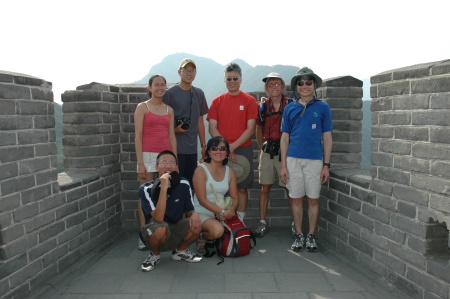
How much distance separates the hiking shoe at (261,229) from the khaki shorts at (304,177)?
866mm

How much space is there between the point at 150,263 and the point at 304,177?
6.55 ft

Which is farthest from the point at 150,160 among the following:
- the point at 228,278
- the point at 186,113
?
the point at 228,278

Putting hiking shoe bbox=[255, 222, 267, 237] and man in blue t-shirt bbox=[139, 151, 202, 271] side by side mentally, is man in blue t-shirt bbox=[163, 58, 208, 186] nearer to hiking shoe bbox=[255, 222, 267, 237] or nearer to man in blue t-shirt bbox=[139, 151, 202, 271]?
man in blue t-shirt bbox=[139, 151, 202, 271]

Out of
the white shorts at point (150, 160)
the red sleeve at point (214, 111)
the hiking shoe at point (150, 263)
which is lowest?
the hiking shoe at point (150, 263)

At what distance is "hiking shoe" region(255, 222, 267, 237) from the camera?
5062 mm

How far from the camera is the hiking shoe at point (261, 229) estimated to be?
16.6ft

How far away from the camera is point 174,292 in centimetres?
343

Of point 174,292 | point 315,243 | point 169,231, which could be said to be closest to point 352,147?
point 315,243

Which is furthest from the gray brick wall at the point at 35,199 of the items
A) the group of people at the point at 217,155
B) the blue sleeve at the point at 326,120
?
the blue sleeve at the point at 326,120

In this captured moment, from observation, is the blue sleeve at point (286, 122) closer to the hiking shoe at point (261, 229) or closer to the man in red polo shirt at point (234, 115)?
the man in red polo shirt at point (234, 115)

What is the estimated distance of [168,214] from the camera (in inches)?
159

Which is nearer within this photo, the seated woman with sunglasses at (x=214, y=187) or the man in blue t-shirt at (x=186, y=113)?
the seated woman with sunglasses at (x=214, y=187)

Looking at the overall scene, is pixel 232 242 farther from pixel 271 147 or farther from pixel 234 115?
pixel 234 115

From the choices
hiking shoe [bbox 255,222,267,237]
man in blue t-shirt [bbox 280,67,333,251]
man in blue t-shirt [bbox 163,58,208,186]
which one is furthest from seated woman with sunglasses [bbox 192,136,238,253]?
hiking shoe [bbox 255,222,267,237]
